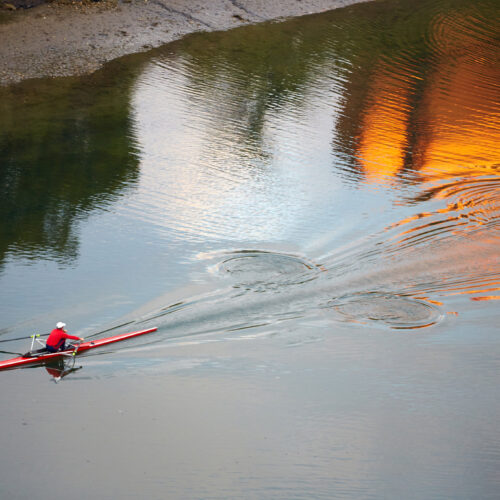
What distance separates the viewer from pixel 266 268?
14391mm

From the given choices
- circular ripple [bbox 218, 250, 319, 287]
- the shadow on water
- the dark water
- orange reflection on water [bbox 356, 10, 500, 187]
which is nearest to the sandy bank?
the shadow on water

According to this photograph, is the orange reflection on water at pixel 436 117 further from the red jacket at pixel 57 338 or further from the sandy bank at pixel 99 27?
the red jacket at pixel 57 338

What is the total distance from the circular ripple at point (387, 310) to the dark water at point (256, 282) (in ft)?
0.13

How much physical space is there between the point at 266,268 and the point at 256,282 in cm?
63

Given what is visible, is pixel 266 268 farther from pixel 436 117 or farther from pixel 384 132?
pixel 436 117

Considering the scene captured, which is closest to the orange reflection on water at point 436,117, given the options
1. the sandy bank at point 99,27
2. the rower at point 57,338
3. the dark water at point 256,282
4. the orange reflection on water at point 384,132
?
the orange reflection on water at point 384,132

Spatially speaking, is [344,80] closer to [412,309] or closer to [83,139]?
[83,139]

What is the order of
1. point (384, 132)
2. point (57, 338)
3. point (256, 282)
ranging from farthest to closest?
point (384, 132) → point (256, 282) → point (57, 338)

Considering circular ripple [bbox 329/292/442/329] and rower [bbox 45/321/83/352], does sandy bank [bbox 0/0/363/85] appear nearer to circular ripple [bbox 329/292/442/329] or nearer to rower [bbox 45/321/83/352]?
rower [bbox 45/321/83/352]

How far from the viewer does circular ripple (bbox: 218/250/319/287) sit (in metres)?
13.9

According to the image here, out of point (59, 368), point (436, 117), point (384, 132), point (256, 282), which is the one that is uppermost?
point (436, 117)

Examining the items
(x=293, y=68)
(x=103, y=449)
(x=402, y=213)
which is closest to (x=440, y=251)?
(x=402, y=213)

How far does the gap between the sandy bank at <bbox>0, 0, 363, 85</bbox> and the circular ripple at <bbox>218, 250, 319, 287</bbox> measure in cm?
1457

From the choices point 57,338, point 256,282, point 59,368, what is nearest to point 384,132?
point 256,282
